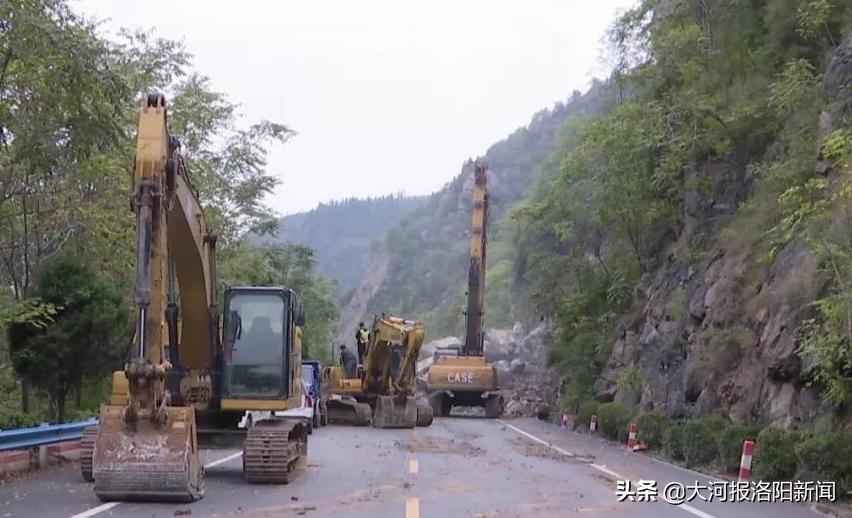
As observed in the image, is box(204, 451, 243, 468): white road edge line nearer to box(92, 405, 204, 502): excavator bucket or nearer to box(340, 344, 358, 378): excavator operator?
box(92, 405, 204, 502): excavator bucket

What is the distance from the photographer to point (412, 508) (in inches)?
477

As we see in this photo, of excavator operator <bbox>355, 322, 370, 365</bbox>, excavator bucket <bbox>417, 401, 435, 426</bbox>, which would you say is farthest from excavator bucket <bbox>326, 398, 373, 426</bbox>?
excavator operator <bbox>355, 322, 370, 365</bbox>

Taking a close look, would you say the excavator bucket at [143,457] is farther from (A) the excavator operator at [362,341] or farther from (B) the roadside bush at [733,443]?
(A) the excavator operator at [362,341]

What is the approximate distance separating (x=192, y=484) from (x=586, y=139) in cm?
2514

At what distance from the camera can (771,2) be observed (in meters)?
29.3

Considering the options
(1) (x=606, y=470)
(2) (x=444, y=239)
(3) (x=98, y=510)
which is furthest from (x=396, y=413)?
(2) (x=444, y=239)

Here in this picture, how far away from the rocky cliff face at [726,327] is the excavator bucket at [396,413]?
6415 millimetres

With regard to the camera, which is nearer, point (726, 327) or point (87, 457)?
point (87, 457)

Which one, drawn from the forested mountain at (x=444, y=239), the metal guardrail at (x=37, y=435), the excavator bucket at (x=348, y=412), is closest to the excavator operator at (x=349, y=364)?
the excavator bucket at (x=348, y=412)

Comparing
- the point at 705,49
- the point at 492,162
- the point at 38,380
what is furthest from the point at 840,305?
the point at 492,162

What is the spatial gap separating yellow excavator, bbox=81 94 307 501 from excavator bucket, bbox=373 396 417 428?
47.3 feet

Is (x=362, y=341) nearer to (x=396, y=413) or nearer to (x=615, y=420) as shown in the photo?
(x=396, y=413)

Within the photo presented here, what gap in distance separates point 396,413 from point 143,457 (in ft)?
66.7

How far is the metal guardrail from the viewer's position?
15.3m
